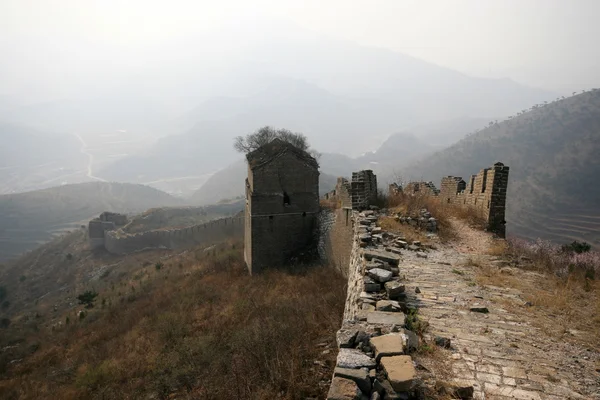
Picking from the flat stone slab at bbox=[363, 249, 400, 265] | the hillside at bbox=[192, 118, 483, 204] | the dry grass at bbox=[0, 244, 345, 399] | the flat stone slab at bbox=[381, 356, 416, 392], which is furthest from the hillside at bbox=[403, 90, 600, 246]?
the flat stone slab at bbox=[381, 356, 416, 392]

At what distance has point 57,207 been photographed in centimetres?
7950

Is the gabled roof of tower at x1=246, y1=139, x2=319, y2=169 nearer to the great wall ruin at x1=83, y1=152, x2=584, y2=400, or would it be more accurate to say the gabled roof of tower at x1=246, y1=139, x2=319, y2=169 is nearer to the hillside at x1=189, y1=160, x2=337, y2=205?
the great wall ruin at x1=83, y1=152, x2=584, y2=400

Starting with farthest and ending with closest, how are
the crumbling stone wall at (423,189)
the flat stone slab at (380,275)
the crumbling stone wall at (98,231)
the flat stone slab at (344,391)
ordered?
1. the crumbling stone wall at (98,231)
2. the crumbling stone wall at (423,189)
3. the flat stone slab at (380,275)
4. the flat stone slab at (344,391)

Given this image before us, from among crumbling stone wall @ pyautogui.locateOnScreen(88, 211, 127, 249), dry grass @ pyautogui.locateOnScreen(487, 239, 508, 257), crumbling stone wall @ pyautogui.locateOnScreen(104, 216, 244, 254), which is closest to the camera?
dry grass @ pyautogui.locateOnScreen(487, 239, 508, 257)

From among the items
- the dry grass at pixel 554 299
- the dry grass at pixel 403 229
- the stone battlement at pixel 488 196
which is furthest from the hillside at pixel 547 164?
the dry grass at pixel 554 299

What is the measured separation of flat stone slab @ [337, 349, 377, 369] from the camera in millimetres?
3172

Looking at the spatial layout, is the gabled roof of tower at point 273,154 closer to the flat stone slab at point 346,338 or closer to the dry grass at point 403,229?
the dry grass at point 403,229

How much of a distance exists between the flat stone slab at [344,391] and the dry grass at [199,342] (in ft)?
4.83

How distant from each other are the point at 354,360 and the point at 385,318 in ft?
3.01

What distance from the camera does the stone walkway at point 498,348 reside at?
3.13m

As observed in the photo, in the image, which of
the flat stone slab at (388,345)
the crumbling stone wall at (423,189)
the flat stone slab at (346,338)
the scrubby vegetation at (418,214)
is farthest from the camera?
the crumbling stone wall at (423,189)

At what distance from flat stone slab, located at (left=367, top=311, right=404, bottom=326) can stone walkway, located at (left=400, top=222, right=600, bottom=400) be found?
387 mm

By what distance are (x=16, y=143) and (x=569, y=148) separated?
23562 centimetres

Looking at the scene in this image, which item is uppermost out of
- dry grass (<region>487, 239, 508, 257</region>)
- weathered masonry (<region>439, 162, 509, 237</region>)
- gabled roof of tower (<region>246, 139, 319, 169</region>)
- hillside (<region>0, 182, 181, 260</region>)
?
gabled roof of tower (<region>246, 139, 319, 169</region>)
